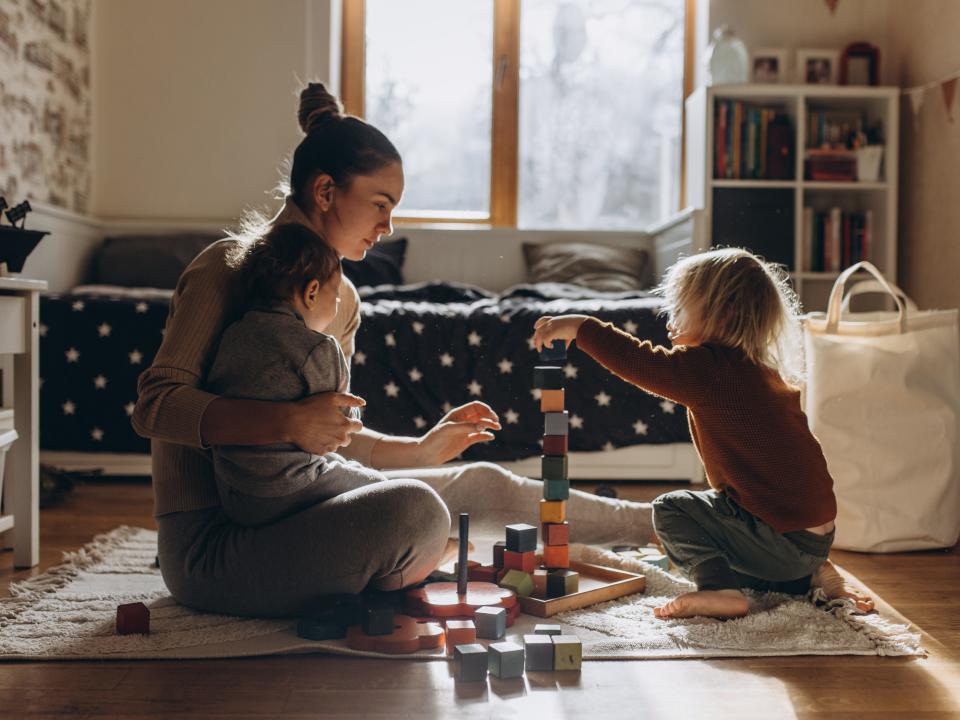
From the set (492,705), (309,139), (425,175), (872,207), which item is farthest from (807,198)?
(492,705)

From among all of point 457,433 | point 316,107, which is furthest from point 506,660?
point 316,107

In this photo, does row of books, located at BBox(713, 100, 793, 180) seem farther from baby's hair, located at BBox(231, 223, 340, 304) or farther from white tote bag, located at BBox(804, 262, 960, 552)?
baby's hair, located at BBox(231, 223, 340, 304)

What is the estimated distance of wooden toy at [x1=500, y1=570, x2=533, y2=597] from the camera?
150 cm

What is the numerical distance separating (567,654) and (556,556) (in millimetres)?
322

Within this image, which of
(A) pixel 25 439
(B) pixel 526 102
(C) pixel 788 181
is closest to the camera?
(A) pixel 25 439

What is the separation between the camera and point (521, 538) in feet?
4.95

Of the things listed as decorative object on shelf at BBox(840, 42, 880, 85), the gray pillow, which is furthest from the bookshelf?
the gray pillow

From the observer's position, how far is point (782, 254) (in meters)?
3.35

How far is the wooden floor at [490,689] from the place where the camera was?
110cm

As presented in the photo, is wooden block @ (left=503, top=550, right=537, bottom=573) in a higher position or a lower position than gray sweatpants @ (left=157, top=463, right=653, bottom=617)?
lower

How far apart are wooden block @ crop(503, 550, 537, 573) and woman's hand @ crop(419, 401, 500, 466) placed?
0.19m

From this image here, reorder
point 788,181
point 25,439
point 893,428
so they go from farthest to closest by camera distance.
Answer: point 788,181 → point 893,428 → point 25,439

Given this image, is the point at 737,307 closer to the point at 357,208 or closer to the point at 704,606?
the point at 704,606

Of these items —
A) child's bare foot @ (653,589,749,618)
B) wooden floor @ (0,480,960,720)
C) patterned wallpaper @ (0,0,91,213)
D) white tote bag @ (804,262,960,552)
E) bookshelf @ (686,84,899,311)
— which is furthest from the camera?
bookshelf @ (686,84,899,311)
